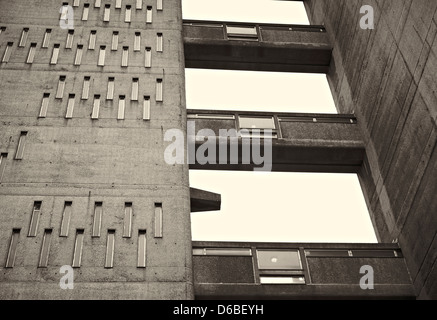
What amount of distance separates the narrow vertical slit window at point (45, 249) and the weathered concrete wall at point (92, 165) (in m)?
0.07

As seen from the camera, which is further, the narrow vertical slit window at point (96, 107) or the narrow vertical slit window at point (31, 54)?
the narrow vertical slit window at point (31, 54)

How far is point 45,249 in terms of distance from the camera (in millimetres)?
10797

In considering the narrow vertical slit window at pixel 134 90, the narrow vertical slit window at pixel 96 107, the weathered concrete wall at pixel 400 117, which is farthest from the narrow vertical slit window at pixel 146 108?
the weathered concrete wall at pixel 400 117

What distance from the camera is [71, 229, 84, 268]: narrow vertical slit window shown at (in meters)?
10.6

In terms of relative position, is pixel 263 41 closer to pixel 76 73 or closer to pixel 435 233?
pixel 76 73

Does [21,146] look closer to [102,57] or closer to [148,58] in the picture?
[102,57]

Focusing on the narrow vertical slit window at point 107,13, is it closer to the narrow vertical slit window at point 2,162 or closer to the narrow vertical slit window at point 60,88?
the narrow vertical slit window at point 60,88

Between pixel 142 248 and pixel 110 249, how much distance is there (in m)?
0.58

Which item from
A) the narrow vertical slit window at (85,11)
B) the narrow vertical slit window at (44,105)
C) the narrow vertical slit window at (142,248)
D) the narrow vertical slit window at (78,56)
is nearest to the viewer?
the narrow vertical slit window at (142,248)

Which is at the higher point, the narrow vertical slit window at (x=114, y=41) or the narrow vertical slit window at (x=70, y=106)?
the narrow vertical slit window at (x=114, y=41)

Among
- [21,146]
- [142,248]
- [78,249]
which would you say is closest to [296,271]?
[142,248]

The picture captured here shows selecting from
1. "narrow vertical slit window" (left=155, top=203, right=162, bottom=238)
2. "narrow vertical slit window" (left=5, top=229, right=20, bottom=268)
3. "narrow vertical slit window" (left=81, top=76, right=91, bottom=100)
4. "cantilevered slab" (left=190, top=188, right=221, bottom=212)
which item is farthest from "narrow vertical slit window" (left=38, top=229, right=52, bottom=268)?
"narrow vertical slit window" (left=81, top=76, right=91, bottom=100)

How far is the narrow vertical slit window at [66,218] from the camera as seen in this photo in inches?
436

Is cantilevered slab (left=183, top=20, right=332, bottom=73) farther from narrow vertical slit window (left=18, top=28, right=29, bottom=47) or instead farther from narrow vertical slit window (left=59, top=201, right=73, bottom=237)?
narrow vertical slit window (left=59, top=201, right=73, bottom=237)
